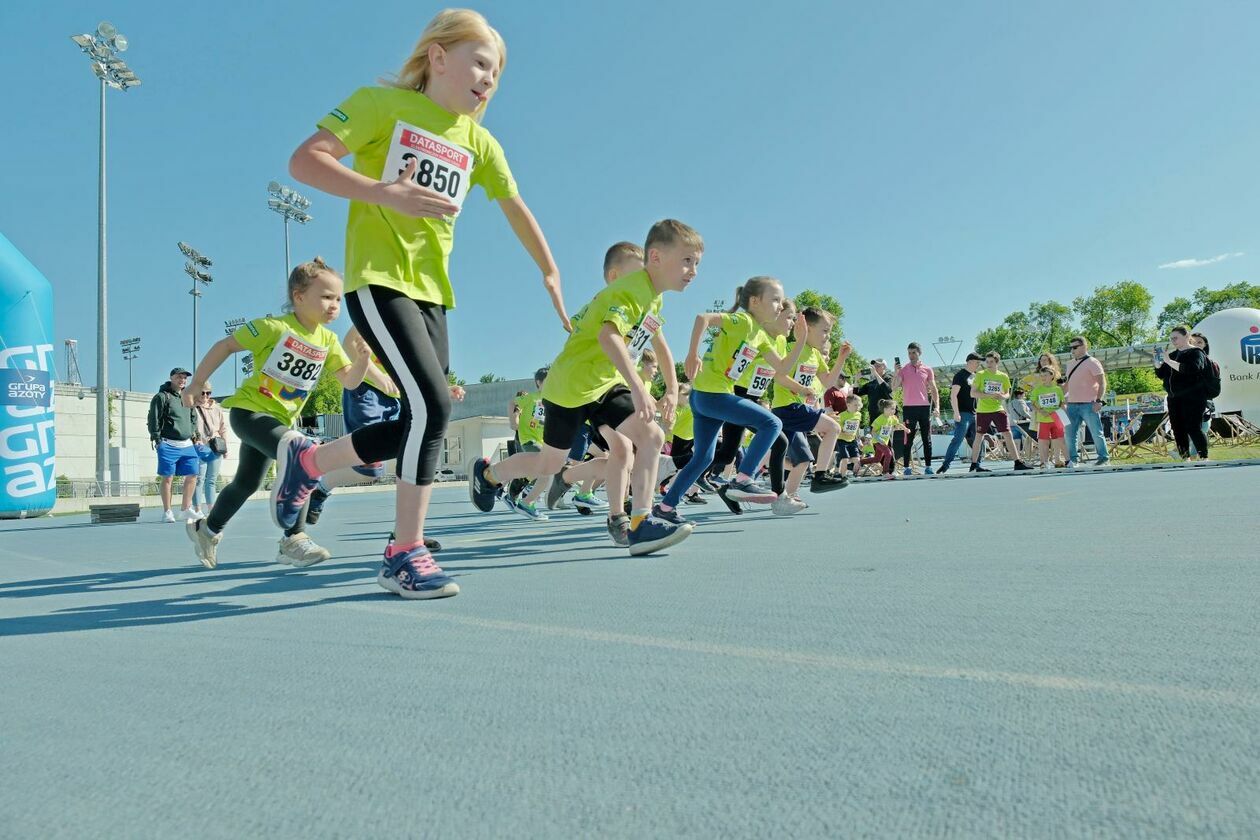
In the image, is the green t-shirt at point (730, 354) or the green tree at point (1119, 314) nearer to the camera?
the green t-shirt at point (730, 354)

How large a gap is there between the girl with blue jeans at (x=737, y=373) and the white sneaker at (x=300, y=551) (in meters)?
2.42

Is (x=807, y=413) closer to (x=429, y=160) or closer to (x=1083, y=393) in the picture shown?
(x=429, y=160)

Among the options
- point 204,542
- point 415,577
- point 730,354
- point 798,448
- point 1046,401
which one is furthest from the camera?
point 1046,401

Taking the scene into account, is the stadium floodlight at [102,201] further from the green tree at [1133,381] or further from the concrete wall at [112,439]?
the green tree at [1133,381]

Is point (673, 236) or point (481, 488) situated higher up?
point (673, 236)

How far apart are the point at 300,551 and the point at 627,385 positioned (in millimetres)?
1935

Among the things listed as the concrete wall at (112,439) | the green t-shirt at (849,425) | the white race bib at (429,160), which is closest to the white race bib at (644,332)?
the white race bib at (429,160)

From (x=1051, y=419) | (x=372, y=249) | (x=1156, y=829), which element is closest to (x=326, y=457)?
(x=372, y=249)

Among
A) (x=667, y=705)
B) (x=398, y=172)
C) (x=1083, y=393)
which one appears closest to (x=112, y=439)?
(x=1083, y=393)

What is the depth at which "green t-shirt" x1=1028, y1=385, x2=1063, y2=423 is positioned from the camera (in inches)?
538

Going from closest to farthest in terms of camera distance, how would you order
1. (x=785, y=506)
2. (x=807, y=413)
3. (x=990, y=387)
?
(x=785, y=506), (x=807, y=413), (x=990, y=387)

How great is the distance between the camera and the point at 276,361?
4.54 metres

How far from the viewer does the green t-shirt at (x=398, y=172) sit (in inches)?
121

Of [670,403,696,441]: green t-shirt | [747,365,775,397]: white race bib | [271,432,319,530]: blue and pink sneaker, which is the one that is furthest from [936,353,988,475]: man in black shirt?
[271,432,319,530]: blue and pink sneaker
